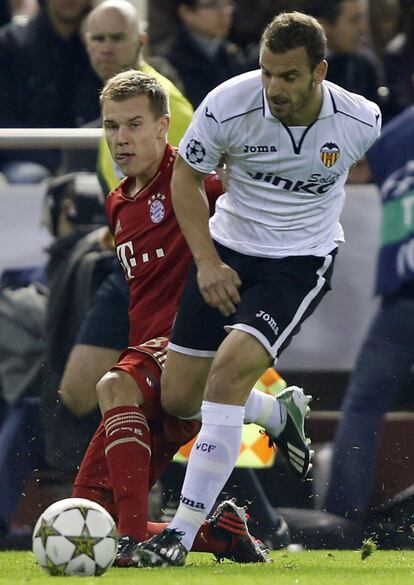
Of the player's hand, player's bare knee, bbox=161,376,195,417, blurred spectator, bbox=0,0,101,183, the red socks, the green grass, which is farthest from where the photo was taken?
blurred spectator, bbox=0,0,101,183

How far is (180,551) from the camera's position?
5883 mm

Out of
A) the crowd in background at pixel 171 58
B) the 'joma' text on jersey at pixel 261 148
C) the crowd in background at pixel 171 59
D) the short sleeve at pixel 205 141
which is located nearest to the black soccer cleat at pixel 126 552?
the short sleeve at pixel 205 141

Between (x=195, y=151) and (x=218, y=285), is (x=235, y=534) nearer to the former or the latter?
(x=218, y=285)

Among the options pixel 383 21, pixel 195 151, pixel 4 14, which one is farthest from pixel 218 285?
pixel 4 14

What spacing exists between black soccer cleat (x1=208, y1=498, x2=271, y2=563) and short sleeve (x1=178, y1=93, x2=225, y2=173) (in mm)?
1453

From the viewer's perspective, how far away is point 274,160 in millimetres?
6141

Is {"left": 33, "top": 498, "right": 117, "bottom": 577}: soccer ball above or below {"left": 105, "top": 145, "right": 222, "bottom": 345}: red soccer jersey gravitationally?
below

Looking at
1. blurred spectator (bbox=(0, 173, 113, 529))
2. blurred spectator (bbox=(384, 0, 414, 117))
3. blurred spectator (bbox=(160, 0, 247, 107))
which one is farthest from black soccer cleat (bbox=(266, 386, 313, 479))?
blurred spectator (bbox=(384, 0, 414, 117))

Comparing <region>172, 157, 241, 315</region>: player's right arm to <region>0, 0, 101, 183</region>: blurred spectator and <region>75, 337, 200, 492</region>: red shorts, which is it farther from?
<region>0, 0, 101, 183</region>: blurred spectator

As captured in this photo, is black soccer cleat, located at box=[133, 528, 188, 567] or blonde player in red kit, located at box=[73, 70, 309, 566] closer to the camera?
black soccer cleat, located at box=[133, 528, 188, 567]

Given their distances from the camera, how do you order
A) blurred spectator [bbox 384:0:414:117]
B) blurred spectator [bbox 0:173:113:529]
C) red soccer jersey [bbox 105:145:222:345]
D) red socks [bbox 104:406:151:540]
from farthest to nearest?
blurred spectator [bbox 384:0:414:117] < blurred spectator [bbox 0:173:113:529] < red soccer jersey [bbox 105:145:222:345] < red socks [bbox 104:406:151:540]

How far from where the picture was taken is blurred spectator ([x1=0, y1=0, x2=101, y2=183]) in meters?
9.42

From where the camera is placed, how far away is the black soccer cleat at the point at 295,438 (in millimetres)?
6742

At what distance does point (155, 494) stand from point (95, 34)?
2.51m
